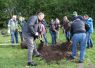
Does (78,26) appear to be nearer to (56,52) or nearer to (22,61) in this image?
(56,52)

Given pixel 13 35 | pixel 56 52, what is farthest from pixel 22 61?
pixel 13 35

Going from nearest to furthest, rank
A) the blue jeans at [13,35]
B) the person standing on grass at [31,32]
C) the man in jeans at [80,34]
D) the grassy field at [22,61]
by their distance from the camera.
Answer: the person standing on grass at [31,32] → the grassy field at [22,61] → the man in jeans at [80,34] → the blue jeans at [13,35]

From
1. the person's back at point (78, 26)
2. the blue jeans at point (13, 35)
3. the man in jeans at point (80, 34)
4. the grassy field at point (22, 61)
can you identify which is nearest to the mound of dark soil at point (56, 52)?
the grassy field at point (22, 61)

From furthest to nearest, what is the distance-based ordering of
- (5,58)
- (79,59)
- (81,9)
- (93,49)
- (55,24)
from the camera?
(81,9) < (55,24) < (93,49) < (5,58) < (79,59)

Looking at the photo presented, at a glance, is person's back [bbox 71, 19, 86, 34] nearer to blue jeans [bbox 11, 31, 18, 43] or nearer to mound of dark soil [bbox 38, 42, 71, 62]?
mound of dark soil [bbox 38, 42, 71, 62]

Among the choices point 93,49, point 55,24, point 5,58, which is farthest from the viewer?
point 55,24

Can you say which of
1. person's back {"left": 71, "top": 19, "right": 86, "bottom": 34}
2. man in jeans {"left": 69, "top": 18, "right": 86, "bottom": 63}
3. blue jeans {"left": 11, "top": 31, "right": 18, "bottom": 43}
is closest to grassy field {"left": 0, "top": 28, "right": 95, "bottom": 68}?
man in jeans {"left": 69, "top": 18, "right": 86, "bottom": 63}

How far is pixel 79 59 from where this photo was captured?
12555mm

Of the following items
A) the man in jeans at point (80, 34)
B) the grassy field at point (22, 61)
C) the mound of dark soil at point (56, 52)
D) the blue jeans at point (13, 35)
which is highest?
the man in jeans at point (80, 34)

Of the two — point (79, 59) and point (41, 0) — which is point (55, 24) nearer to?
point (79, 59)

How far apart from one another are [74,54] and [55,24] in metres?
6.66

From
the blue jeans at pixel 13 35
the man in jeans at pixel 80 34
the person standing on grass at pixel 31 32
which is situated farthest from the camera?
the blue jeans at pixel 13 35

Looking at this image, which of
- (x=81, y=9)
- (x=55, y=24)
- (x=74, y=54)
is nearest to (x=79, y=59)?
(x=74, y=54)

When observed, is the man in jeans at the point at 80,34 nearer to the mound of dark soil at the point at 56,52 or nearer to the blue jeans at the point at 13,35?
the mound of dark soil at the point at 56,52
